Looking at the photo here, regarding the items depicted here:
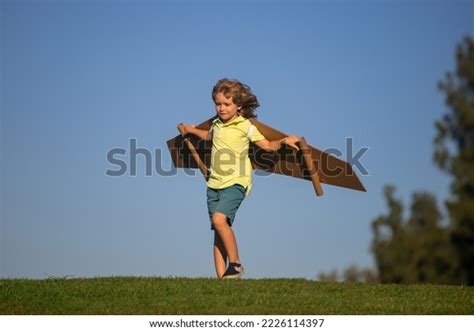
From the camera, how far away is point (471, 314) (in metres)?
8.98

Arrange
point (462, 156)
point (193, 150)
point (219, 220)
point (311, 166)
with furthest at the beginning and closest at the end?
1. point (462, 156)
2. point (193, 150)
3. point (311, 166)
4. point (219, 220)

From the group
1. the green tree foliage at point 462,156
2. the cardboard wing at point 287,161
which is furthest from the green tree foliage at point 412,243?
the cardboard wing at point 287,161

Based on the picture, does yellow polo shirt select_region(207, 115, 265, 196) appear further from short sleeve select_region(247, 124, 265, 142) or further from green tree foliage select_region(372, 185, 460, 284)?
green tree foliage select_region(372, 185, 460, 284)

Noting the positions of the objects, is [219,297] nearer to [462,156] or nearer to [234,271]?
[234,271]

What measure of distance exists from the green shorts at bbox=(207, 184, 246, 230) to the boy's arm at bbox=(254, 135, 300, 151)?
23.4 inches

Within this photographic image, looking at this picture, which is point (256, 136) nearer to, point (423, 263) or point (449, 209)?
point (449, 209)

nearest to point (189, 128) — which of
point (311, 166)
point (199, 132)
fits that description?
point (199, 132)

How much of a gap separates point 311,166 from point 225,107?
138cm

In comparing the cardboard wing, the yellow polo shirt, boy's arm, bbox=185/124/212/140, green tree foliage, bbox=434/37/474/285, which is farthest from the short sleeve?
green tree foliage, bbox=434/37/474/285

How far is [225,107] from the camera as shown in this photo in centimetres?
1055

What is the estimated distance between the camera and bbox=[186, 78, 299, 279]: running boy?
33.8 feet

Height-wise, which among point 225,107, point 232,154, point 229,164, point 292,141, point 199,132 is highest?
point 225,107
